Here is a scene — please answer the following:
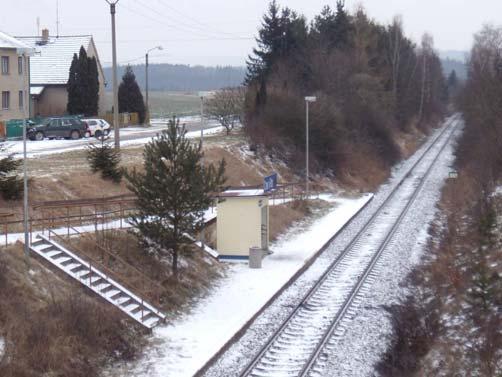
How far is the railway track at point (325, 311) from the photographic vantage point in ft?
56.2

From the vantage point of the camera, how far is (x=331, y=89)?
6209 cm

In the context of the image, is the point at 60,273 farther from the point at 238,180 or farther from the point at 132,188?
the point at 238,180

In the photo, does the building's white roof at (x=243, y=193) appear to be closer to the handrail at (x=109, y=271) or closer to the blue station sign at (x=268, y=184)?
the blue station sign at (x=268, y=184)

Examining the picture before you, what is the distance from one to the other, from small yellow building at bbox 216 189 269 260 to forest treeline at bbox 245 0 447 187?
22.6m

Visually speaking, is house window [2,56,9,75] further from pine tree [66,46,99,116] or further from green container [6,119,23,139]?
pine tree [66,46,99,116]

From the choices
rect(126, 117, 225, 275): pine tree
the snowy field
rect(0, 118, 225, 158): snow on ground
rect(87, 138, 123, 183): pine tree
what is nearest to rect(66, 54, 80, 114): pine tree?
rect(0, 118, 225, 158): snow on ground

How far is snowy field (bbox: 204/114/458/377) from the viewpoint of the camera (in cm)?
1722

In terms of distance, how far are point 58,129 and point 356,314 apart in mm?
31202

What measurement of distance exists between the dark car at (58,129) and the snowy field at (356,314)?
19.3 m

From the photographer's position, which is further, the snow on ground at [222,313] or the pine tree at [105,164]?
the pine tree at [105,164]

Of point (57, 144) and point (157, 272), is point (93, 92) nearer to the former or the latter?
point (57, 144)

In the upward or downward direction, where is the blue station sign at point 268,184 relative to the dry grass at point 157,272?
upward

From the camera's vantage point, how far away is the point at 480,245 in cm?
2661

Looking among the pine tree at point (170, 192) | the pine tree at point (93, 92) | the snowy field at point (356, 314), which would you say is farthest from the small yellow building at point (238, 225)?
the pine tree at point (93, 92)
